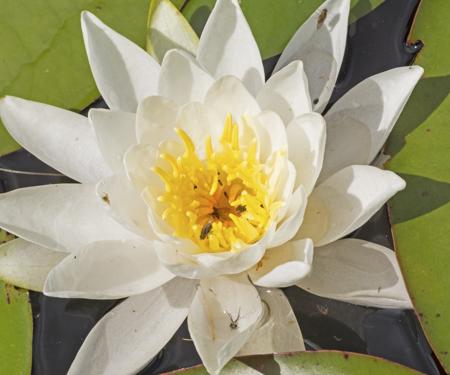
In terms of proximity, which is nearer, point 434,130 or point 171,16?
point 434,130

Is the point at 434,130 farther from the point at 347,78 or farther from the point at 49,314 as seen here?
the point at 49,314

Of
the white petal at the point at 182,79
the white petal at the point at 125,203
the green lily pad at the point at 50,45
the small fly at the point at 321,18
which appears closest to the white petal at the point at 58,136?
the white petal at the point at 125,203

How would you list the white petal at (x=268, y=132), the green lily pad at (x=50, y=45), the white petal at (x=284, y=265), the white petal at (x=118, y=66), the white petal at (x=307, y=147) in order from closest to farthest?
1. the white petal at (x=284, y=265)
2. the white petal at (x=307, y=147)
3. the white petal at (x=268, y=132)
4. the white petal at (x=118, y=66)
5. the green lily pad at (x=50, y=45)

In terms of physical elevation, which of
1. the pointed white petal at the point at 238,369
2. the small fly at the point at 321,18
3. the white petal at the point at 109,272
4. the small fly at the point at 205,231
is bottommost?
the pointed white petal at the point at 238,369

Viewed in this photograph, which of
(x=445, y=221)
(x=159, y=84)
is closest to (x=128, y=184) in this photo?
(x=159, y=84)

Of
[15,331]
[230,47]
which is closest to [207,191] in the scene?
[230,47]

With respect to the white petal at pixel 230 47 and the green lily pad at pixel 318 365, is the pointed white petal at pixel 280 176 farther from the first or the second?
the green lily pad at pixel 318 365
